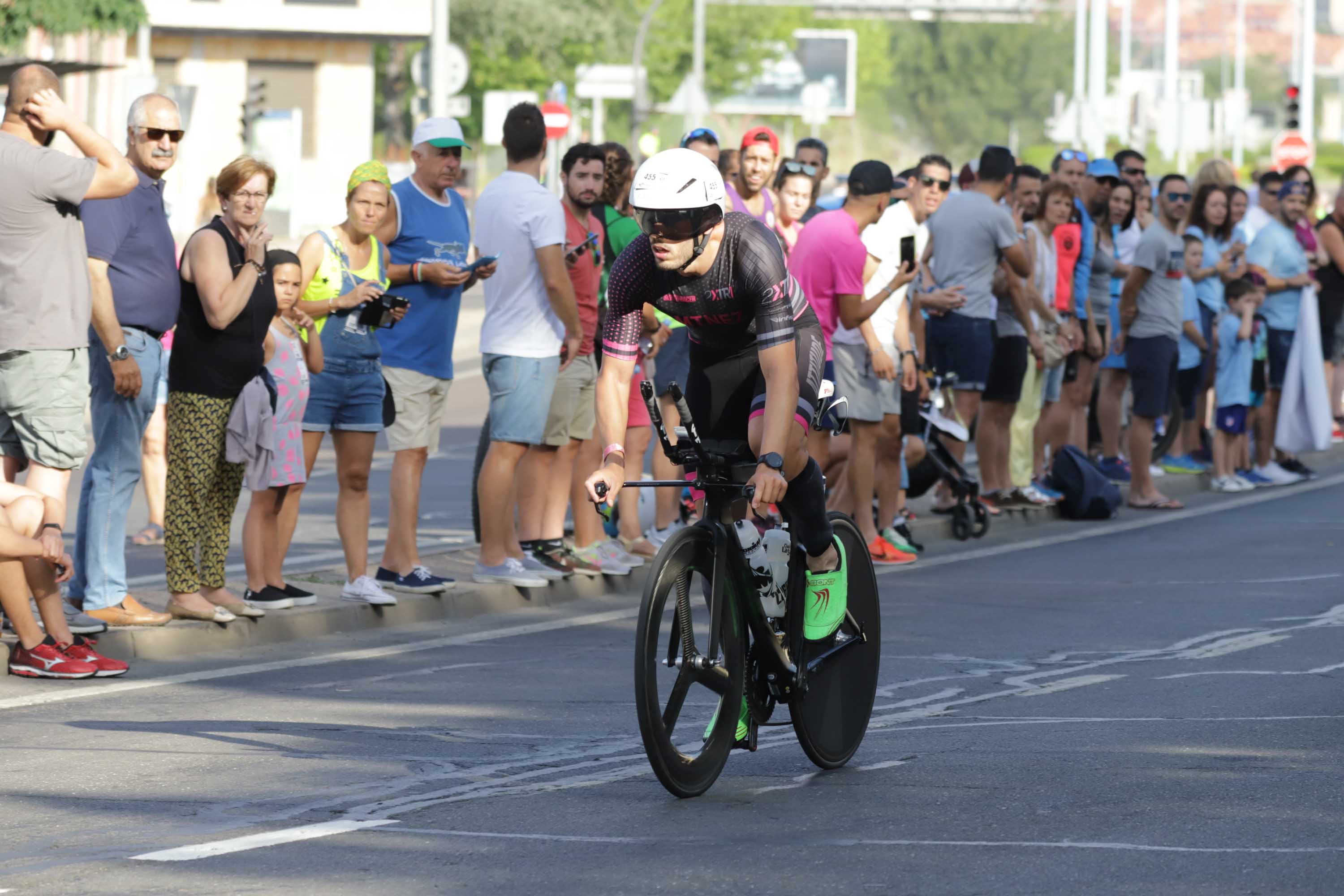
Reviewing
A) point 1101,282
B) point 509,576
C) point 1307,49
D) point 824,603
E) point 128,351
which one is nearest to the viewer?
point 824,603

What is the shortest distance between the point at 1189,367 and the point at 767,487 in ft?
36.3

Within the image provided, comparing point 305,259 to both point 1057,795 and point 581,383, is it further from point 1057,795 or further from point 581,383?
point 1057,795

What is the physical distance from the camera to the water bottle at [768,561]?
6.89 m

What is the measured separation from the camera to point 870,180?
1177 centimetres

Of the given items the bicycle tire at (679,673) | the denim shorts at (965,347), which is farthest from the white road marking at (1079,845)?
the denim shorts at (965,347)

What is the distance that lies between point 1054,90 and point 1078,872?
456ft

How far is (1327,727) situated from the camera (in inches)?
304

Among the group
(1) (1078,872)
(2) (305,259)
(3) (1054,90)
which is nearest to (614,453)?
(1) (1078,872)

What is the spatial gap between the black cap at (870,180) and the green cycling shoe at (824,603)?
16.1ft

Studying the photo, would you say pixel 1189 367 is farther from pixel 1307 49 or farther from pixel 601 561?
pixel 1307 49

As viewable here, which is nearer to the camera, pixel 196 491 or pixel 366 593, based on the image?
pixel 196 491

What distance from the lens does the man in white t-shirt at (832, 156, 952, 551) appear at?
12.3 m

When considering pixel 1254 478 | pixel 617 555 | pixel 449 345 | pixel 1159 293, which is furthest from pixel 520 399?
pixel 1254 478

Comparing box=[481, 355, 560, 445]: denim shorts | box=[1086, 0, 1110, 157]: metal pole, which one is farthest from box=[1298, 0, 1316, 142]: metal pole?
box=[481, 355, 560, 445]: denim shorts
